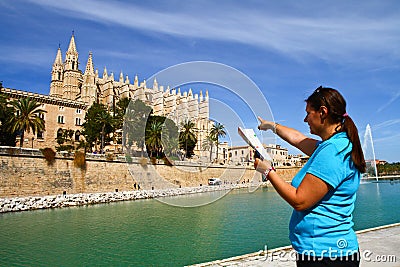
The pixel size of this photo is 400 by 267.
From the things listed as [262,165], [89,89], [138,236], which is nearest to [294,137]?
[262,165]

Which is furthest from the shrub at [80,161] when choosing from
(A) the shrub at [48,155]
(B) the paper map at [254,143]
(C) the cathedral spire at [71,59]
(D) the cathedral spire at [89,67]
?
(C) the cathedral spire at [71,59]

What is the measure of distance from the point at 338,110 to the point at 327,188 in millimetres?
442

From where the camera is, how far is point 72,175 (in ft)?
85.8

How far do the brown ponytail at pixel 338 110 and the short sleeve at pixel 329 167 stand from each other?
0.43 ft

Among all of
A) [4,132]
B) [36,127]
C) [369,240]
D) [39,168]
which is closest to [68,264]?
[369,240]

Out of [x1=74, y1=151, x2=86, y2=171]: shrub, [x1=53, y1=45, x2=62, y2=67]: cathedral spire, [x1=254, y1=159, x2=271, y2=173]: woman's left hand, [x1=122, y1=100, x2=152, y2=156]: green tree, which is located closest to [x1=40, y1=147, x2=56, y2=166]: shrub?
[x1=74, y1=151, x2=86, y2=171]: shrub

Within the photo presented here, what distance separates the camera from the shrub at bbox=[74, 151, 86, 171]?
26.6 metres

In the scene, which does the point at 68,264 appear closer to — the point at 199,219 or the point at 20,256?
the point at 20,256

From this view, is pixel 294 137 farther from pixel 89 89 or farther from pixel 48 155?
pixel 89 89

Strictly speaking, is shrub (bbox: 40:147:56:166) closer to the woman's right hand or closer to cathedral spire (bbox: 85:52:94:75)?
the woman's right hand

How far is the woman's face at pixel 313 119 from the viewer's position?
6.03 feet

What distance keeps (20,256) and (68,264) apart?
1.95m

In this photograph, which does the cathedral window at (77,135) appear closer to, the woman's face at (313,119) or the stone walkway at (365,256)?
the stone walkway at (365,256)

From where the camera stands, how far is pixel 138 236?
12.2 m
